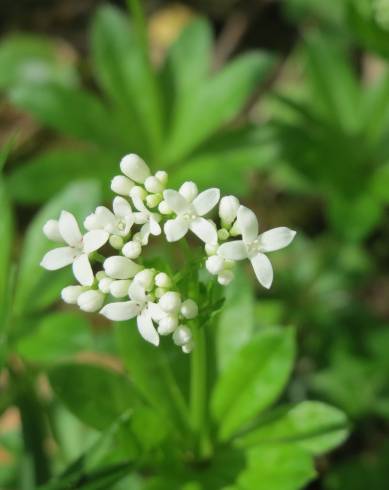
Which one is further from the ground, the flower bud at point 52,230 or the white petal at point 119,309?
the flower bud at point 52,230

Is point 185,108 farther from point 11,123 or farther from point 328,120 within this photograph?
point 11,123

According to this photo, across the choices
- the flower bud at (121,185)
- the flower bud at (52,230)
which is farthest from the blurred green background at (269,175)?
the flower bud at (121,185)

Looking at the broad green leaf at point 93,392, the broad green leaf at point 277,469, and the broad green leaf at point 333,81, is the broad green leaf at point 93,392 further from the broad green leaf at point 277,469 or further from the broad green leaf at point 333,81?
the broad green leaf at point 333,81

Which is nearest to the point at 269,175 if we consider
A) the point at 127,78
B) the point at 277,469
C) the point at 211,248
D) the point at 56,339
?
the point at 127,78

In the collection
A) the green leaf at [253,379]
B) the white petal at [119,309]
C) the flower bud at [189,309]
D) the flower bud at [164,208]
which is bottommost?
the green leaf at [253,379]

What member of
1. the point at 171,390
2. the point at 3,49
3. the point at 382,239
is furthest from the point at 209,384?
the point at 3,49

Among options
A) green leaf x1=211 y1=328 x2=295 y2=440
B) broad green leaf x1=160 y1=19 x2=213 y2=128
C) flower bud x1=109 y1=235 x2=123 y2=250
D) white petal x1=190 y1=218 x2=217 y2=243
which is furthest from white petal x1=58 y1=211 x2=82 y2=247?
broad green leaf x1=160 y1=19 x2=213 y2=128
